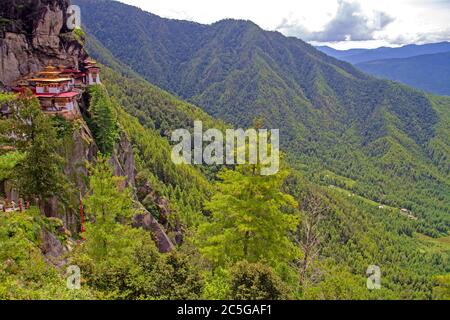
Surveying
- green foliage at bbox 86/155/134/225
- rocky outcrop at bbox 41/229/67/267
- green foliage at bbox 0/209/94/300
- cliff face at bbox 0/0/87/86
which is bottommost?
rocky outcrop at bbox 41/229/67/267

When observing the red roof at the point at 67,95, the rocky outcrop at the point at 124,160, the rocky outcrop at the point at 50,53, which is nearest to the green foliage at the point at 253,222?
the rocky outcrop at the point at 50,53

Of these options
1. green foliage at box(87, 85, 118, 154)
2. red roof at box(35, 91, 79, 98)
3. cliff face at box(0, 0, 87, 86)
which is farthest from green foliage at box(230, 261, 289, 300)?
cliff face at box(0, 0, 87, 86)

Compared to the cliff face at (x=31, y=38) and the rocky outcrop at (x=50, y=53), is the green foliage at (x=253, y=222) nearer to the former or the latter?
the rocky outcrop at (x=50, y=53)

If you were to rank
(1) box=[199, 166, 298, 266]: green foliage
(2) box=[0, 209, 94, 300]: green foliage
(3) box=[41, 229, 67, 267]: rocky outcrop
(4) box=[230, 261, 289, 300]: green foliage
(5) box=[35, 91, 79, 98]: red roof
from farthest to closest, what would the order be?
Answer: (5) box=[35, 91, 79, 98]: red roof < (3) box=[41, 229, 67, 267]: rocky outcrop < (1) box=[199, 166, 298, 266]: green foliage < (4) box=[230, 261, 289, 300]: green foliage < (2) box=[0, 209, 94, 300]: green foliage

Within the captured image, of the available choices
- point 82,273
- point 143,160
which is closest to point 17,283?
point 82,273

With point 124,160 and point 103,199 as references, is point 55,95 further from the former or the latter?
point 103,199

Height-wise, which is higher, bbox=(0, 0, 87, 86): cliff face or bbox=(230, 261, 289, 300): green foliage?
bbox=(0, 0, 87, 86): cliff face

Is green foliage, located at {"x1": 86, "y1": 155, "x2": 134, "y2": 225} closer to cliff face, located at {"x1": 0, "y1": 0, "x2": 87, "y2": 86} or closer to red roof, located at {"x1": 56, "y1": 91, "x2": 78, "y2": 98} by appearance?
red roof, located at {"x1": 56, "y1": 91, "x2": 78, "y2": 98}

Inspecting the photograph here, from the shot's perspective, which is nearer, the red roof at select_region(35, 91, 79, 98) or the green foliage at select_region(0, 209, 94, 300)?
the green foliage at select_region(0, 209, 94, 300)

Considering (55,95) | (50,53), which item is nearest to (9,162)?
(55,95)
